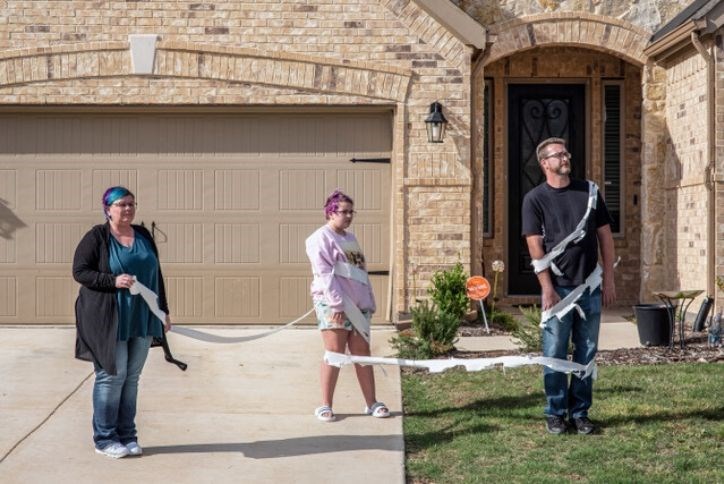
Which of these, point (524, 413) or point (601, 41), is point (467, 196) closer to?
point (601, 41)

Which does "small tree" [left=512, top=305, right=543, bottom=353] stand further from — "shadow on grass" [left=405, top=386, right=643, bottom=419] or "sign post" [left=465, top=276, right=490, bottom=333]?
"shadow on grass" [left=405, top=386, right=643, bottom=419]

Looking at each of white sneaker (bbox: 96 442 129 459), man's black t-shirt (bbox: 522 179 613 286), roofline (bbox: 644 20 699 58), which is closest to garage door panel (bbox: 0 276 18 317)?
white sneaker (bbox: 96 442 129 459)

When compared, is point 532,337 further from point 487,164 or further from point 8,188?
point 8,188

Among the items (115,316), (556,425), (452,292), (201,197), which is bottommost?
(556,425)

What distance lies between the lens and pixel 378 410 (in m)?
7.68

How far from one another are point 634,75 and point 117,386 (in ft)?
31.5

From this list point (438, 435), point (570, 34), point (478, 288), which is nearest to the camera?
point (438, 435)

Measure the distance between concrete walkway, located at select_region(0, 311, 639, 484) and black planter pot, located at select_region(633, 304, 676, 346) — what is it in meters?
0.44

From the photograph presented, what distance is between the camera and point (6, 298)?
12.2m

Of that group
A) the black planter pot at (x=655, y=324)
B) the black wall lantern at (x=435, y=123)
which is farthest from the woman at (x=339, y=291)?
the black wall lantern at (x=435, y=123)

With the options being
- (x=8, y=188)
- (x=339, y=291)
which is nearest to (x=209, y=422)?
(x=339, y=291)

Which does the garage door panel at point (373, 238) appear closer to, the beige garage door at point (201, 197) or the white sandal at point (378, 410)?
the beige garage door at point (201, 197)

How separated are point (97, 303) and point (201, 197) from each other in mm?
5860

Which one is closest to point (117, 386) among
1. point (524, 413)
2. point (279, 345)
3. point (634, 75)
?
point (524, 413)
